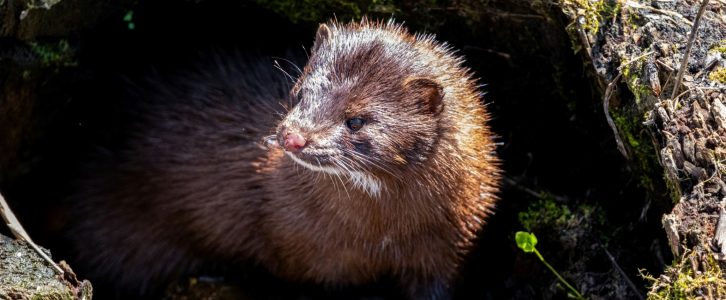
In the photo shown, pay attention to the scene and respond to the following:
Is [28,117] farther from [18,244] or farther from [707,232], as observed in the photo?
[707,232]

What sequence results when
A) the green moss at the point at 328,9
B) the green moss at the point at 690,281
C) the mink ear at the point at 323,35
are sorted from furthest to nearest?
the green moss at the point at 328,9 < the mink ear at the point at 323,35 < the green moss at the point at 690,281

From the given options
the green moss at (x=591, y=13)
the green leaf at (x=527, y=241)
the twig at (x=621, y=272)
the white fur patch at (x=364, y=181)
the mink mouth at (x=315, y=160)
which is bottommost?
the twig at (x=621, y=272)

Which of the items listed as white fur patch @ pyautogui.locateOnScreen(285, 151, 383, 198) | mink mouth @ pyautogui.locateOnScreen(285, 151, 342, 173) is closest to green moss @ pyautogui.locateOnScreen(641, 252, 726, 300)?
white fur patch @ pyautogui.locateOnScreen(285, 151, 383, 198)

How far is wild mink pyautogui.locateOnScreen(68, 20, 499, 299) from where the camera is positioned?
3.53 meters

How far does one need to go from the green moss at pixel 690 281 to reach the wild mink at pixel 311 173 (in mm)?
1067

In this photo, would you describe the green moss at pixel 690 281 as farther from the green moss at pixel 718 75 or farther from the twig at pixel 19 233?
the twig at pixel 19 233

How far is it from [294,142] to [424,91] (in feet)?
2.09

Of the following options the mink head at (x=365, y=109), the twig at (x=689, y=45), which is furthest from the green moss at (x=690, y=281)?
the mink head at (x=365, y=109)

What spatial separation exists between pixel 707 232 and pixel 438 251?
4.96 feet

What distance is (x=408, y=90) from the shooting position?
11.7 ft

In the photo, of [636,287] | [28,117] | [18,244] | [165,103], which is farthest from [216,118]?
[636,287]

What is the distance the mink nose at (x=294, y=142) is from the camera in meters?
3.32

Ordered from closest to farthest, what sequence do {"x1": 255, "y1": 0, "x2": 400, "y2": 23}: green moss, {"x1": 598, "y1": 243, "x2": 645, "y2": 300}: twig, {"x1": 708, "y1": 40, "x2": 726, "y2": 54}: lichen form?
{"x1": 708, "y1": 40, "x2": 726, "y2": 54}: lichen, {"x1": 598, "y1": 243, "x2": 645, "y2": 300}: twig, {"x1": 255, "y1": 0, "x2": 400, "y2": 23}: green moss

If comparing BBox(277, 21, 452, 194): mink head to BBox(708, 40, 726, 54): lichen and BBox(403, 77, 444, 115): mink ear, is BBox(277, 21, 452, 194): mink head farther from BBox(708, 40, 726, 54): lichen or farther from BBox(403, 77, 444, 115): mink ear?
BBox(708, 40, 726, 54): lichen
